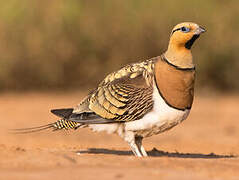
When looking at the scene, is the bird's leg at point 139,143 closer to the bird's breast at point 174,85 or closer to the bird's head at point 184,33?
the bird's breast at point 174,85

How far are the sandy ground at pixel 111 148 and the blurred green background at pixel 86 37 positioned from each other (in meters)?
0.77

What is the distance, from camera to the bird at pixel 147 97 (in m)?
6.52

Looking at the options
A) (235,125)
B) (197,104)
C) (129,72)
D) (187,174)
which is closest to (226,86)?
(197,104)

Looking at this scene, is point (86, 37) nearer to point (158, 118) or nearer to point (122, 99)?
point (122, 99)

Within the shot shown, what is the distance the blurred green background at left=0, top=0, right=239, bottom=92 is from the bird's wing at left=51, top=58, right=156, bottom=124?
10.7 metres

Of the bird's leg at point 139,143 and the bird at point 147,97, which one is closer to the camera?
the bird at point 147,97

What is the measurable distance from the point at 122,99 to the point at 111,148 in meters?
2.07

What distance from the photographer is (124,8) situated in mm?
17828

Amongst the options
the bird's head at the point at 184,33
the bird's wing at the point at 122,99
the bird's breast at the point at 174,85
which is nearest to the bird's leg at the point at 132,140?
the bird's wing at the point at 122,99

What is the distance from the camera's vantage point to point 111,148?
870cm

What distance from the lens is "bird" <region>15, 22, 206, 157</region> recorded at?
6523 millimetres

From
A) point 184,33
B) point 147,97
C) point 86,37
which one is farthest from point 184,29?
point 86,37

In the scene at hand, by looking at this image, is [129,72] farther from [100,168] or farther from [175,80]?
[100,168]

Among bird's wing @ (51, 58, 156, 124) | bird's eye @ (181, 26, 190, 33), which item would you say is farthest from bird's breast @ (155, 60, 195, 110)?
bird's eye @ (181, 26, 190, 33)
